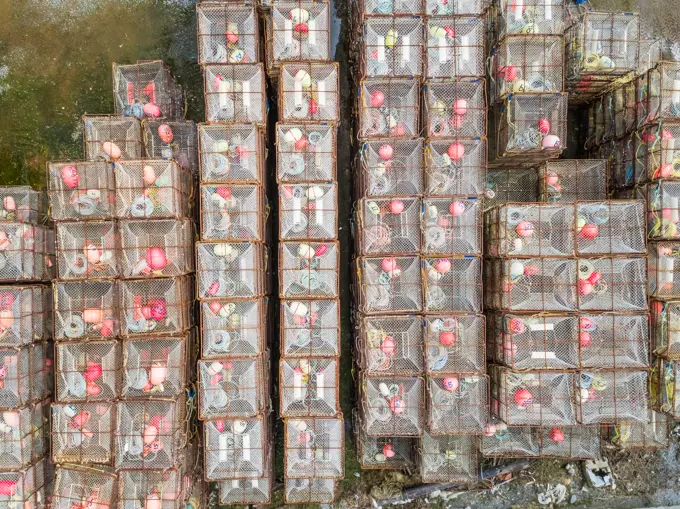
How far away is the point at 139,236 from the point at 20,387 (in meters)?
2.80

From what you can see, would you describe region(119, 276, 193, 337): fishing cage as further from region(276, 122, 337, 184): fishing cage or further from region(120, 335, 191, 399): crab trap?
region(276, 122, 337, 184): fishing cage

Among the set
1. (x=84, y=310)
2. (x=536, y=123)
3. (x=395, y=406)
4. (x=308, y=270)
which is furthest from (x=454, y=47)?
(x=84, y=310)

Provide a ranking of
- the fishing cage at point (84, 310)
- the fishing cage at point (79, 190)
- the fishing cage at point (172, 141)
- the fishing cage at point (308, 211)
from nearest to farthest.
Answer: the fishing cage at point (79, 190) → the fishing cage at point (84, 310) → the fishing cage at point (308, 211) → the fishing cage at point (172, 141)

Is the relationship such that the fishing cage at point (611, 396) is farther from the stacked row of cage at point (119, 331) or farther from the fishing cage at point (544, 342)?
the stacked row of cage at point (119, 331)

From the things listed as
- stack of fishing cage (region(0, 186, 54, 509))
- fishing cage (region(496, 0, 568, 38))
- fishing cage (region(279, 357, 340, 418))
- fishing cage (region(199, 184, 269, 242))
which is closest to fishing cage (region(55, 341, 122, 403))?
stack of fishing cage (region(0, 186, 54, 509))

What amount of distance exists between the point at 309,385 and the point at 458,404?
7.33 ft

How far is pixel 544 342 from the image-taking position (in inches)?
237

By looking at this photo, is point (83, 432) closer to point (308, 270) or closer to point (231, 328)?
point (231, 328)

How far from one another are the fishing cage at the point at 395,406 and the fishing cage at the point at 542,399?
126 centimetres

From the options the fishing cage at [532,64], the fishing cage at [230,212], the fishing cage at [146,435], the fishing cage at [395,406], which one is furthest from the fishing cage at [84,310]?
the fishing cage at [532,64]

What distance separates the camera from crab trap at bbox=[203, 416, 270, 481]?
616 cm

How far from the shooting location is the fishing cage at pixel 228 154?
19.7 feet

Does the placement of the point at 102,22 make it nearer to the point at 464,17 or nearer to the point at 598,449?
the point at 464,17

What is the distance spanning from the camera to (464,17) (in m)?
6.09
